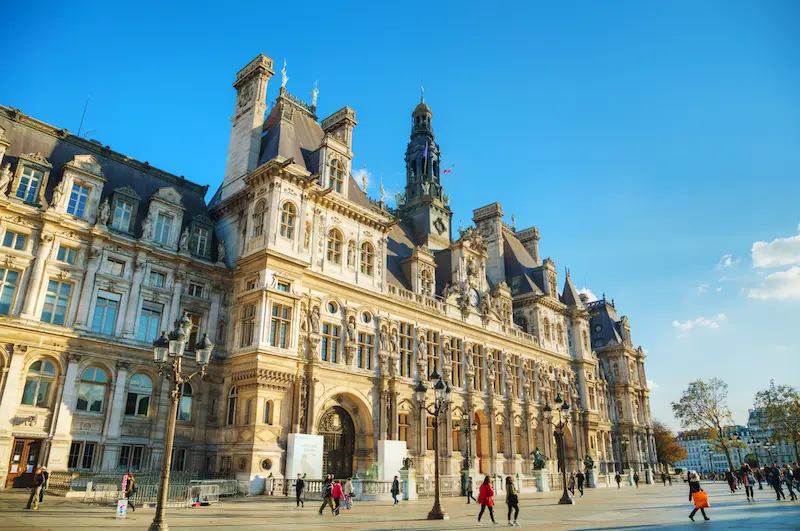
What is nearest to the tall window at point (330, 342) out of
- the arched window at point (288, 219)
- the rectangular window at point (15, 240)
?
the arched window at point (288, 219)

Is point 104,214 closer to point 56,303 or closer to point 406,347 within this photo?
point 56,303

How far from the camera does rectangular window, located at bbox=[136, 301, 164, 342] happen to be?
28.3 m

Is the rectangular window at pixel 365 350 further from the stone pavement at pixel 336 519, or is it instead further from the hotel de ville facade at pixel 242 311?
the stone pavement at pixel 336 519

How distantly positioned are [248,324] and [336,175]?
12.4 metres

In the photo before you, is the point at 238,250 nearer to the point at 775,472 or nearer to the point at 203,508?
the point at 203,508

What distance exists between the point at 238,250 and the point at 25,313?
11340 mm

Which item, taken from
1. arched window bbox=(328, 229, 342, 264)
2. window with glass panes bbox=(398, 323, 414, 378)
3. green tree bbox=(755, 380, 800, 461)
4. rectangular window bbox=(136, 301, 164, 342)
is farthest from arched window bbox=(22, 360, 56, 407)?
green tree bbox=(755, 380, 800, 461)

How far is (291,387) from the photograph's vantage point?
29.7 metres

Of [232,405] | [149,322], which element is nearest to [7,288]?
[149,322]

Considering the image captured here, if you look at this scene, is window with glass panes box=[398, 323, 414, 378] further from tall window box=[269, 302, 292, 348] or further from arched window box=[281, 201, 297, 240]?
arched window box=[281, 201, 297, 240]

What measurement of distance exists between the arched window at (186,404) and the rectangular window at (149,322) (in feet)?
10.1

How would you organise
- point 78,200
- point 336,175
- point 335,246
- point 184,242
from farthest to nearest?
point 336,175, point 335,246, point 184,242, point 78,200

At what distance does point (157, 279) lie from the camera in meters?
29.5

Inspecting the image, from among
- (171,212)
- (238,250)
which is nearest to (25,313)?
(171,212)
